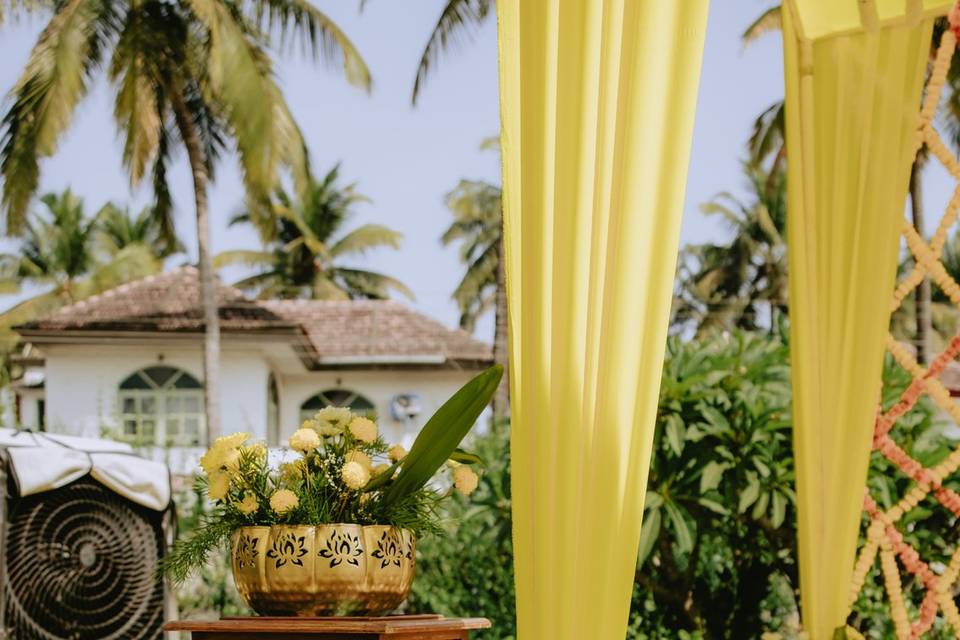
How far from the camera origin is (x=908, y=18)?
A: 283 cm

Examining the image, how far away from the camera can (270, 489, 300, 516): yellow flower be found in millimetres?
1728

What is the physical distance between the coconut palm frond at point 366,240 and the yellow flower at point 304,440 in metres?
25.7

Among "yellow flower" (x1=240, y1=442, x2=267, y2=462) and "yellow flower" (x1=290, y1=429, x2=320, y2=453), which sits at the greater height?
"yellow flower" (x1=290, y1=429, x2=320, y2=453)

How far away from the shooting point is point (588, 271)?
1.71 m

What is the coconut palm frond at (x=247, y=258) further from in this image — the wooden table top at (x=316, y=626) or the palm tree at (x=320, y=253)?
the wooden table top at (x=316, y=626)

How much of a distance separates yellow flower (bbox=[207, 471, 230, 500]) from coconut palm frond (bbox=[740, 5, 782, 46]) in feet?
48.7

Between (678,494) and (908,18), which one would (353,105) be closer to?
(678,494)

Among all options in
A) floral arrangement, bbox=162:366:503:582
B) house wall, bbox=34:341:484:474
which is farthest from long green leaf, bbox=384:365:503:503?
house wall, bbox=34:341:484:474

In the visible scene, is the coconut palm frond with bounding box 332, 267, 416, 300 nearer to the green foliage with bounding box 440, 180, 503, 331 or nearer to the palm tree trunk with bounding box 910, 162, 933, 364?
the green foliage with bounding box 440, 180, 503, 331

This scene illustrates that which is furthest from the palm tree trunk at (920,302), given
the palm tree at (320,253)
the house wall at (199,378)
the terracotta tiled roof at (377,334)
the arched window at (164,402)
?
the palm tree at (320,253)

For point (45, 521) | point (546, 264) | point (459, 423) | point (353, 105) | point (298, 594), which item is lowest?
point (45, 521)

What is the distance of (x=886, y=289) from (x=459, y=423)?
1387 mm

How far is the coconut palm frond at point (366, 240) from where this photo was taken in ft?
90.3

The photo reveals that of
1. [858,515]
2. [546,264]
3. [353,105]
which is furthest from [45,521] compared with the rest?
[353,105]
